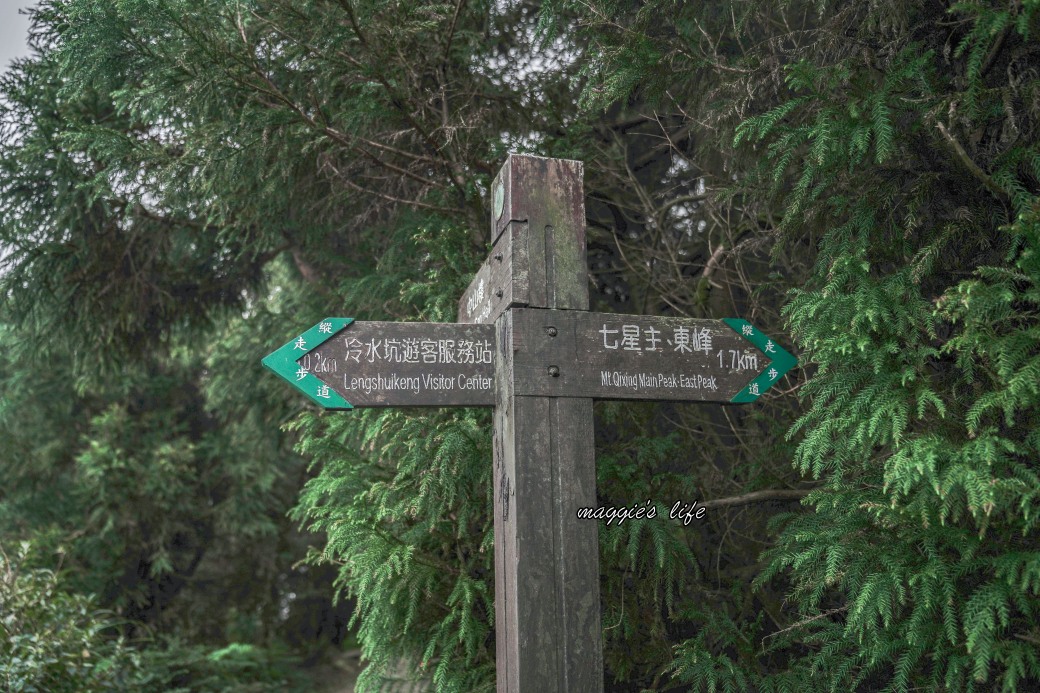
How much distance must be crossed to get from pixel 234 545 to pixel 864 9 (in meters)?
10.8

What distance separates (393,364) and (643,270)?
115 inches

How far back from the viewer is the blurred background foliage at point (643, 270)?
3.09 meters

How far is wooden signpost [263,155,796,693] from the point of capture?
2896mm

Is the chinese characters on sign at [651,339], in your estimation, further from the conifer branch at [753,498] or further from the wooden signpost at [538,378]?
the conifer branch at [753,498]

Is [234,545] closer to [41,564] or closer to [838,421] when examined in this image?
[41,564]

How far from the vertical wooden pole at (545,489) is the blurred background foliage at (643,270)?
2.90 feet

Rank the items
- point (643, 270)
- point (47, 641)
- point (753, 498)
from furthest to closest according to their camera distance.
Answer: point (47, 641)
point (643, 270)
point (753, 498)

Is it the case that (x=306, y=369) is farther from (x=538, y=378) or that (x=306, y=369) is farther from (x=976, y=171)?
(x=976, y=171)

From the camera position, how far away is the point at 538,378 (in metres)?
3.00

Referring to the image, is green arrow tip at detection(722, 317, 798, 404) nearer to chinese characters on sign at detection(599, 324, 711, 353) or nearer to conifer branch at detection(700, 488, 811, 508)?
chinese characters on sign at detection(599, 324, 711, 353)

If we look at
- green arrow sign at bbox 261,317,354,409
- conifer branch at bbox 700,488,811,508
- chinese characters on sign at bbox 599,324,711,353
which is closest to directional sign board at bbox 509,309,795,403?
chinese characters on sign at bbox 599,324,711,353

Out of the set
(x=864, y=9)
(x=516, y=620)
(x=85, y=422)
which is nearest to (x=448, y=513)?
(x=516, y=620)

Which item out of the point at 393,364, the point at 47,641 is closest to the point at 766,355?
the point at 393,364

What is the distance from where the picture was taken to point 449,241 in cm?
485
